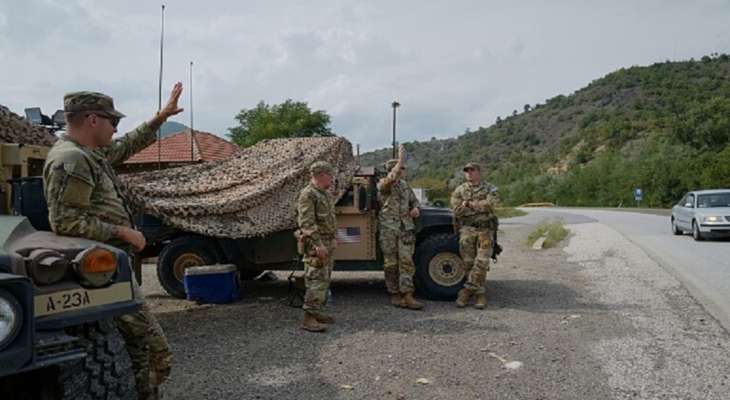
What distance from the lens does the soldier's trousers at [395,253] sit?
26.3 feet

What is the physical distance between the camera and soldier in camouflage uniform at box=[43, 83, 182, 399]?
137 inches

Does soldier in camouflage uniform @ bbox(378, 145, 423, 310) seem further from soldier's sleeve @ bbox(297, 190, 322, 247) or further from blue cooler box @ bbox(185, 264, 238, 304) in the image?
blue cooler box @ bbox(185, 264, 238, 304)

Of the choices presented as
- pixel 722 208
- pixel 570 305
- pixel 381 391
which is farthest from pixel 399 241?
pixel 722 208

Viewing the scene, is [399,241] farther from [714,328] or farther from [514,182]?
[514,182]

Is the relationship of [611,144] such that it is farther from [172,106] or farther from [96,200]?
[96,200]

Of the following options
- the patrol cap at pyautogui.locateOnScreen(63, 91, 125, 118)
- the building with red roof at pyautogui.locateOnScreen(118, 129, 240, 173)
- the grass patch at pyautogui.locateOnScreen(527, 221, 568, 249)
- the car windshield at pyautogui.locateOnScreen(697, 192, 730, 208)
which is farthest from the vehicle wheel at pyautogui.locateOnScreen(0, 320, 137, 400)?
the car windshield at pyautogui.locateOnScreen(697, 192, 730, 208)

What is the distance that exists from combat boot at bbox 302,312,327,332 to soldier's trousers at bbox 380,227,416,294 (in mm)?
1485

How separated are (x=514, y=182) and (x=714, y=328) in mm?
69982

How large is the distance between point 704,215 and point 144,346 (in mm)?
16396

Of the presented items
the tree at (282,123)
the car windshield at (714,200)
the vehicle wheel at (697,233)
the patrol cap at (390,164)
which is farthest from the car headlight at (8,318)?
the tree at (282,123)

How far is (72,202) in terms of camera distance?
3.48 meters

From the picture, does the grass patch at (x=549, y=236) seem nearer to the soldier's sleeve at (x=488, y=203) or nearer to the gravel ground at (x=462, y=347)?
the gravel ground at (x=462, y=347)

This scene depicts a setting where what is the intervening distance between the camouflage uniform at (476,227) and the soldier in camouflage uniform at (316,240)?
6.24ft

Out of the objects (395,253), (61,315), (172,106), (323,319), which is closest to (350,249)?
(395,253)
